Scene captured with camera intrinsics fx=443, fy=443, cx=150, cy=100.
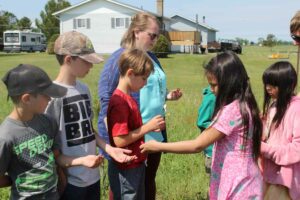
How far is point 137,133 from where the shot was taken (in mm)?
2928

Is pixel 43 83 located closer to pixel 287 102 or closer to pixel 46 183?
pixel 46 183

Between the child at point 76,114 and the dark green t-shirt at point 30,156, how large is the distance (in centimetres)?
18

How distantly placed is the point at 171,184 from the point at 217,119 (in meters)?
2.08

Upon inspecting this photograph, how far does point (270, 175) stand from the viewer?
3.30m

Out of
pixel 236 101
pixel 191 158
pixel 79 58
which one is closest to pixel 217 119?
pixel 236 101

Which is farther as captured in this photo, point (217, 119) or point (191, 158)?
point (191, 158)

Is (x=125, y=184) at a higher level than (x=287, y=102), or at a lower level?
lower

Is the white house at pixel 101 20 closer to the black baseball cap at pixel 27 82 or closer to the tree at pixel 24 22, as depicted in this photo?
the tree at pixel 24 22

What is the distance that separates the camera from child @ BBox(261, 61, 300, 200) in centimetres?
315

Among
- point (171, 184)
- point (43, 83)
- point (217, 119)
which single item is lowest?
point (171, 184)

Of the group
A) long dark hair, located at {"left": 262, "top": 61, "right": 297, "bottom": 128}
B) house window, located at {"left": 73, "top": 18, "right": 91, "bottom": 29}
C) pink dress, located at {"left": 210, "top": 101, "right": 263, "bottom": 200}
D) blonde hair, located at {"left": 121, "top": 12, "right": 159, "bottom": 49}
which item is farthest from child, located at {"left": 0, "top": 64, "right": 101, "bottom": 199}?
house window, located at {"left": 73, "top": 18, "right": 91, "bottom": 29}

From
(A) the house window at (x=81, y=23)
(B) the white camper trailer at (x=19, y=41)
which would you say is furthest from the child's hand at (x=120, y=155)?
(B) the white camper trailer at (x=19, y=41)

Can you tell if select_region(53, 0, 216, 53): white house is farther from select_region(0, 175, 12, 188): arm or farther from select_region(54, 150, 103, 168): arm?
select_region(0, 175, 12, 188): arm

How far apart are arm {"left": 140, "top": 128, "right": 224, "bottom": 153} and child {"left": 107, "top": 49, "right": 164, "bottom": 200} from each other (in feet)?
0.34
